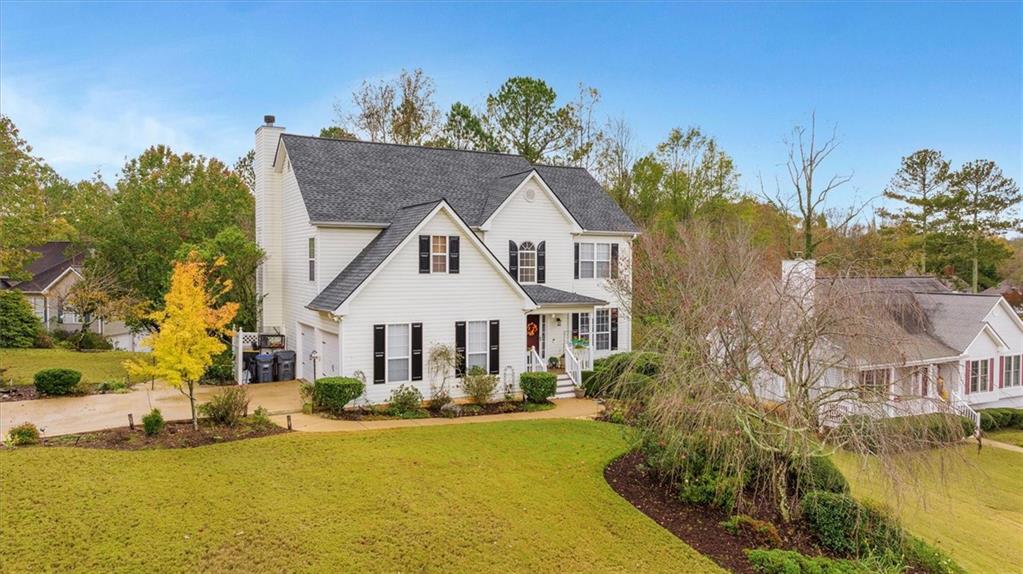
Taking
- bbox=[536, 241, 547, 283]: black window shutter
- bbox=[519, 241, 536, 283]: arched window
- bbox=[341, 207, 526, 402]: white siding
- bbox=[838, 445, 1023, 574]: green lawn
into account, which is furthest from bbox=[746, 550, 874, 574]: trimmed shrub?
bbox=[536, 241, 547, 283]: black window shutter

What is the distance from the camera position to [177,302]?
13.9 meters

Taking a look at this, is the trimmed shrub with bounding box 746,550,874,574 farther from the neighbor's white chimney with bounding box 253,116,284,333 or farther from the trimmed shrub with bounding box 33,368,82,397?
the neighbor's white chimney with bounding box 253,116,284,333

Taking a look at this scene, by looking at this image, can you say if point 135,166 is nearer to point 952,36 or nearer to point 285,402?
point 285,402

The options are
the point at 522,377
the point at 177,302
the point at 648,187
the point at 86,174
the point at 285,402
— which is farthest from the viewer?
the point at 86,174

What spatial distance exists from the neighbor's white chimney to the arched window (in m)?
9.48

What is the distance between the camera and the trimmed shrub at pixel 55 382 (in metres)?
17.8

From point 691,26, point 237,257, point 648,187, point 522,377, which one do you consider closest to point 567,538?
point 522,377

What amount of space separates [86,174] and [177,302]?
4690 centimetres

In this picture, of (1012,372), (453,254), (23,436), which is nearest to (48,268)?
(23,436)

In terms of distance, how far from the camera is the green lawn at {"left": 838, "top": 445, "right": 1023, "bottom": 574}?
444 inches

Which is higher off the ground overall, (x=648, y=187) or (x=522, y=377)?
(x=648, y=187)

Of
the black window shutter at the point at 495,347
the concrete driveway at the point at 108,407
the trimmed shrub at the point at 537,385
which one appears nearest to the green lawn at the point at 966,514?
the trimmed shrub at the point at 537,385

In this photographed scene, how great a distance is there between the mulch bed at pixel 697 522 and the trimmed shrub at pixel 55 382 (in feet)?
51.7

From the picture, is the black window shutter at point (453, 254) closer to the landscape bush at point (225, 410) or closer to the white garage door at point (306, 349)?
the white garage door at point (306, 349)
